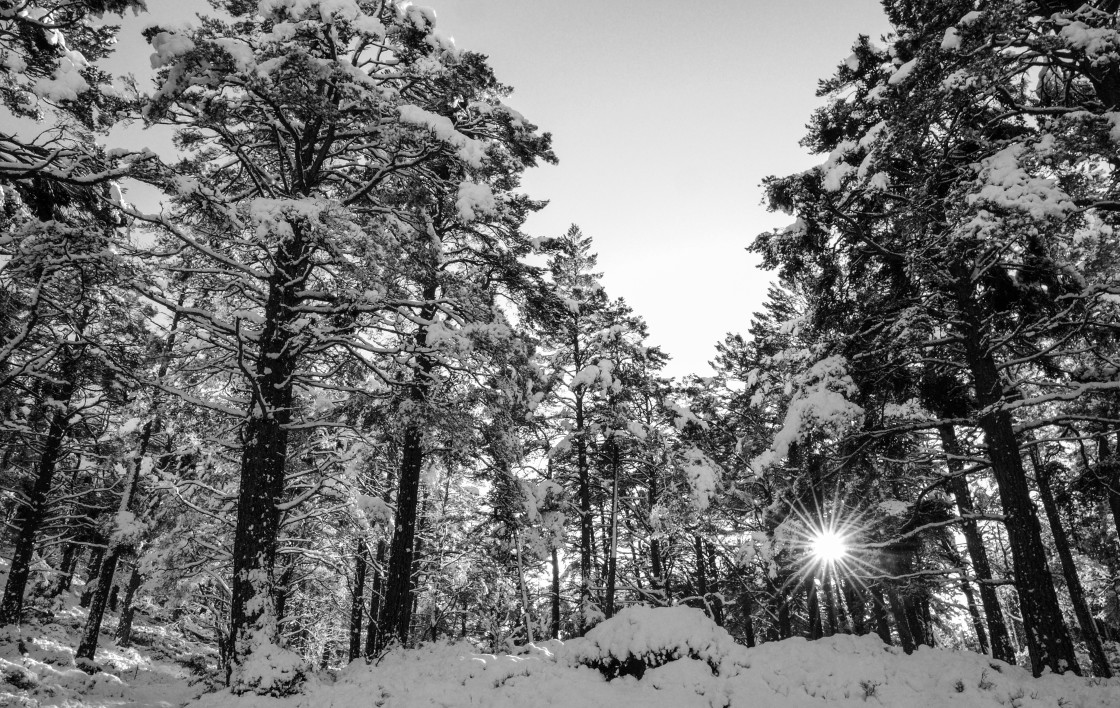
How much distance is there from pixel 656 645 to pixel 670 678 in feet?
1.96

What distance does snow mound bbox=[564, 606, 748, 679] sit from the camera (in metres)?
7.92

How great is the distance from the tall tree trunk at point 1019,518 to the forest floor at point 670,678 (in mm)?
540

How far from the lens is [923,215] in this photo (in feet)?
28.1

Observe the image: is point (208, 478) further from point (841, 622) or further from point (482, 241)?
point (841, 622)

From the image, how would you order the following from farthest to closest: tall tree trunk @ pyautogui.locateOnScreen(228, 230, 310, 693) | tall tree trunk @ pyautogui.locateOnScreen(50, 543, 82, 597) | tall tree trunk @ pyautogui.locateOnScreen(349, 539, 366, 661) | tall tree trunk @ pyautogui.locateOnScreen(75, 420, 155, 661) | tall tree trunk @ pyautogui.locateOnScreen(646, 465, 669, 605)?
tall tree trunk @ pyautogui.locateOnScreen(50, 543, 82, 597), tall tree trunk @ pyautogui.locateOnScreen(646, 465, 669, 605), tall tree trunk @ pyautogui.locateOnScreen(349, 539, 366, 661), tall tree trunk @ pyautogui.locateOnScreen(75, 420, 155, 661), tall tree trunk @ pyautogui.locateOnScreen(228, 230, 310, 693)

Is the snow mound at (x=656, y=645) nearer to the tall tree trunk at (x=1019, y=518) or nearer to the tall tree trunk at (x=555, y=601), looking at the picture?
the tall tree trunk at (x=1019, y=518)

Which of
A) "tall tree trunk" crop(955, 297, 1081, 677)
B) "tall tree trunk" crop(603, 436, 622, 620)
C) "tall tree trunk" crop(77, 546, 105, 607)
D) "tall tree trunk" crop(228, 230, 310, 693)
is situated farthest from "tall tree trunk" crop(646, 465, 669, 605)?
"tall tree trunk" crop(77, 546, 105, 607)

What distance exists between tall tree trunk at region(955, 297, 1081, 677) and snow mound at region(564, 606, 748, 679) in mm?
4527

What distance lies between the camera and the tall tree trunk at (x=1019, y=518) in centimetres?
756

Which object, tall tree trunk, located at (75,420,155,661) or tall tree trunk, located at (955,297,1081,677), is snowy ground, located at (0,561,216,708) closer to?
tall tree trunk, located at (75,420,155,661)

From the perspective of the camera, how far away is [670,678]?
293 inches

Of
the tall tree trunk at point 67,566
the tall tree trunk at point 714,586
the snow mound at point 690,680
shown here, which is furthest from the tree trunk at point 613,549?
the tall tree trunk at point 67,566

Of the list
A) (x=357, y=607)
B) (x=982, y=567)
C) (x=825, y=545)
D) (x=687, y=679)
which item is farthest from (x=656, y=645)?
(x=982, y=567)

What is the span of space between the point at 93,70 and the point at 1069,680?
55.1ft
